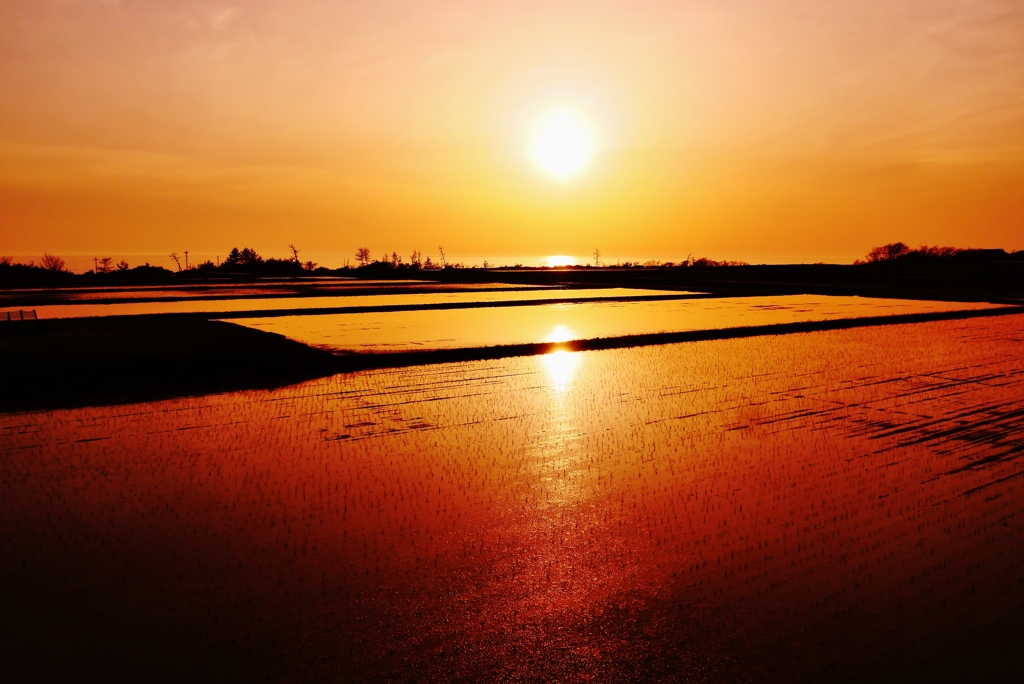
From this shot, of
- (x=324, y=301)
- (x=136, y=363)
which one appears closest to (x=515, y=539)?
(x=136, y=363)

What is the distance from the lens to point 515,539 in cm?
626

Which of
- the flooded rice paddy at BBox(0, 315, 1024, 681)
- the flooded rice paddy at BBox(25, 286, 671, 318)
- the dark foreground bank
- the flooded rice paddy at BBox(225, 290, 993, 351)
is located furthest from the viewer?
the flooded rice paddy at BBox(25, 286, 671, 318)

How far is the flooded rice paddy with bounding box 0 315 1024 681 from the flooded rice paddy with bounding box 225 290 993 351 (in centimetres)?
710

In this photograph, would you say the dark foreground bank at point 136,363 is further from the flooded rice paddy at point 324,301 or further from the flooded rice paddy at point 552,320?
the flooded rice paddy at point 324,301

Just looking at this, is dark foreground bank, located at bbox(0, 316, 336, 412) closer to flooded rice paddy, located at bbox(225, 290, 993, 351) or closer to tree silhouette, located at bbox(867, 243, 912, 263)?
flooded rice paddy, located at bbox(225, 290, 993, 351)

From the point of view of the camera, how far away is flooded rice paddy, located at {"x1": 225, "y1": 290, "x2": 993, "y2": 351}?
62.2 ft

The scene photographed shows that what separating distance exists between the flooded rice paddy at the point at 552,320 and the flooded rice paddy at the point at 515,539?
23.3 feet

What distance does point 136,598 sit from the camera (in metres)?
5.25

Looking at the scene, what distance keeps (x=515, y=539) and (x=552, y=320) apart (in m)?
18.2

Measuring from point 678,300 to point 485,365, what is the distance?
20.4 m

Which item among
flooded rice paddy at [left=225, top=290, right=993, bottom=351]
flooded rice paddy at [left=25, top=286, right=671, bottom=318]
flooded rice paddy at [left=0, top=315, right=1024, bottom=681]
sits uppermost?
flooded rice paddy at [left=25, top=286, right=671, bottom=318]

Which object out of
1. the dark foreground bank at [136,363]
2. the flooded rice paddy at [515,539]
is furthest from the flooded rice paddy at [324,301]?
the flooded rice paddy at [515,539]

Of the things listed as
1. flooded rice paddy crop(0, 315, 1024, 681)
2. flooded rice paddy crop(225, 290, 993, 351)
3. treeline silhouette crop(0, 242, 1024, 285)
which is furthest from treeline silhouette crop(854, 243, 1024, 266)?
flooded rice paddy crop(0, 315, 1024, 681)

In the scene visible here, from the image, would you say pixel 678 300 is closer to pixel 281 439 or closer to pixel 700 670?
pixel 281 439
